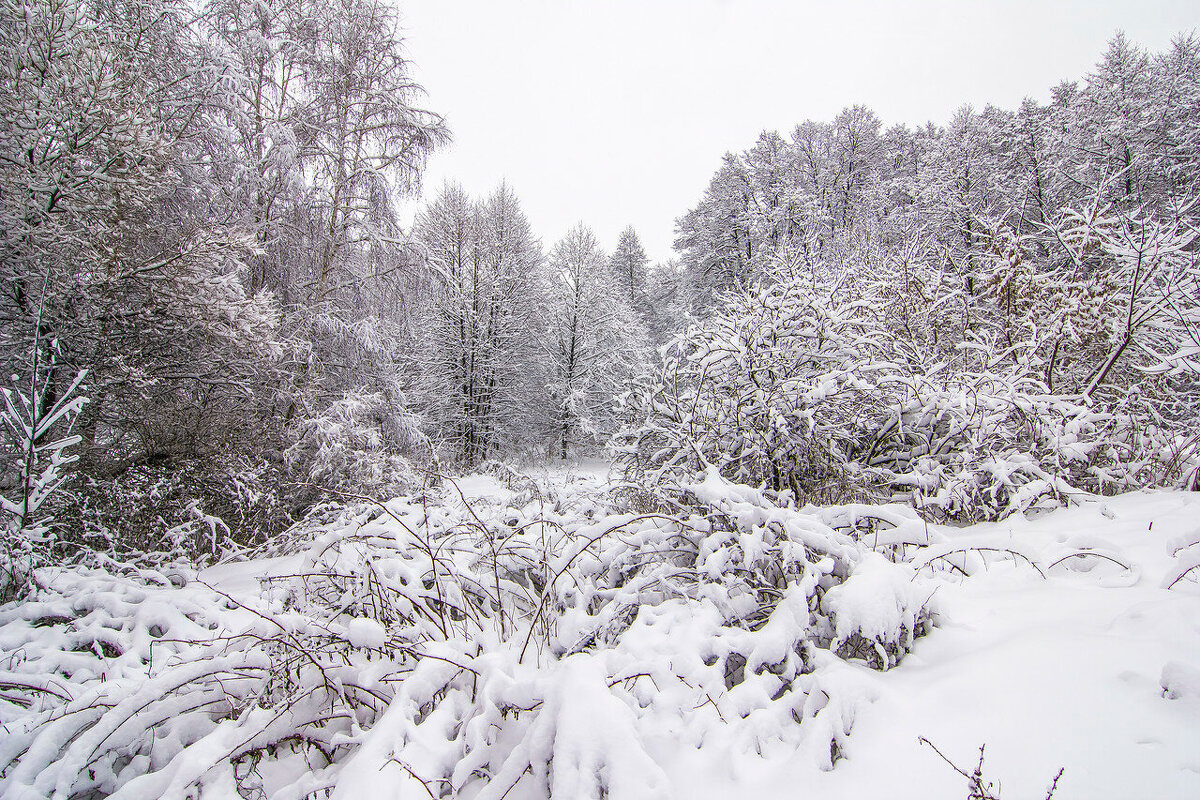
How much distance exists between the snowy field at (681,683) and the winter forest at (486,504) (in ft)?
0.04

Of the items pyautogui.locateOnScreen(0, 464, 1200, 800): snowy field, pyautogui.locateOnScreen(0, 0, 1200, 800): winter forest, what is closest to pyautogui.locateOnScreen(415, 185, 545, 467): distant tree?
pyautogui.locateOnScreen(0, 0, 1200, 800): winter forest

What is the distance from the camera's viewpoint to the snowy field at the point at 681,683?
3.91 feet

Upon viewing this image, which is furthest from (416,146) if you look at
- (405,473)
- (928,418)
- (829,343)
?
(928,418)

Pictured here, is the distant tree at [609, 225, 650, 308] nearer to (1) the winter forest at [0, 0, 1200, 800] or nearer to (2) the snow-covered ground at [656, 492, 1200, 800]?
(1) the winter forest at [0, 0, 1200, 800]

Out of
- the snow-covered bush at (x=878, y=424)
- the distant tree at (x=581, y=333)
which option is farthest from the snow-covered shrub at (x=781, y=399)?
the distant tree at (x=581, y=333)

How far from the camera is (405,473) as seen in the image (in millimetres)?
7660

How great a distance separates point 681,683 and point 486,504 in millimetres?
3105

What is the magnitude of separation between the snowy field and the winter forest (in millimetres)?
12

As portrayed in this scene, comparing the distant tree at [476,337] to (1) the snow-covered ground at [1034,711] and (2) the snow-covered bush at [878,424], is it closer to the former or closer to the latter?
(2) the snow-covered bush at [878,424]

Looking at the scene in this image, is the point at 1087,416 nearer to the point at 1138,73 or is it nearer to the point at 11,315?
the point at 11,315

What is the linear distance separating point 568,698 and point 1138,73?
73.9 feet

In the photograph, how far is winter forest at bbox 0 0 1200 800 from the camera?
1337 millimetres

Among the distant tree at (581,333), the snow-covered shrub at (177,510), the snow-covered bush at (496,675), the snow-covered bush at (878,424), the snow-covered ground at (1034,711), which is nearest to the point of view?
the snow-covered ground at (1034,711)

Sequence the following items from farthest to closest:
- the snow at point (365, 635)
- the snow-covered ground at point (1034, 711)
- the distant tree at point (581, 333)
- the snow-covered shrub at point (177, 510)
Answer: the distant tree at point (581, 333)
the snow-covered shrub at point (177, 510)
the snow at point (365, 635)
the snow-covered ground at point (1034, 711)
